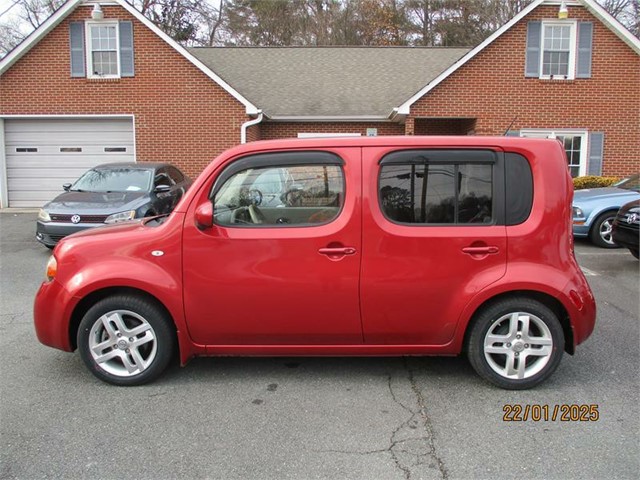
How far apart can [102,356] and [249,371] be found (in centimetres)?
106

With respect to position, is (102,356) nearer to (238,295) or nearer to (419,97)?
(238,295)

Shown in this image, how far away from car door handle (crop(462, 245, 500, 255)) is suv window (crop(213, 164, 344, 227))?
91cm

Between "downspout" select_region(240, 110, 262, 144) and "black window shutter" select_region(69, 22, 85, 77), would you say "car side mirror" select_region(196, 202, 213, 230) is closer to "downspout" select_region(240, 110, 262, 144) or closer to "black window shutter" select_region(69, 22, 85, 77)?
"downspout" select_region(240, 110, 262, 144)

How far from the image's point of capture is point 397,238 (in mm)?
3748

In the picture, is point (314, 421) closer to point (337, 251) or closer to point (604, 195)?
point (337, 251)

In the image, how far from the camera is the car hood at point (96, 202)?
8.96 meters

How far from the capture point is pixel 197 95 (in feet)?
48.4

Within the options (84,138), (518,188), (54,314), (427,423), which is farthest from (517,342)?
(84,138)

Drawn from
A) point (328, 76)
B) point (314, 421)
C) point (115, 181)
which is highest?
point (328, 76)

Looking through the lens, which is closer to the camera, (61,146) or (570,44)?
(570,44)

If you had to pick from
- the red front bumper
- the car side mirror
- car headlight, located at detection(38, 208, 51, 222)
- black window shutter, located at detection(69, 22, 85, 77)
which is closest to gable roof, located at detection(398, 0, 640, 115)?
black window shutter, located at detection(69, 22, 85, 77)

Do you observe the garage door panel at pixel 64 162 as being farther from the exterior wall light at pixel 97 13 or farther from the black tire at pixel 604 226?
the black tire at pixel 604 226

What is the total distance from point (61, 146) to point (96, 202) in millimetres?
7139

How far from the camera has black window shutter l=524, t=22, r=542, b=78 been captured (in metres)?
14.6
